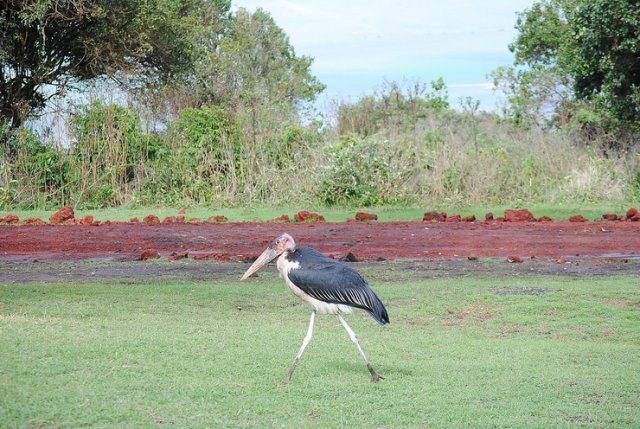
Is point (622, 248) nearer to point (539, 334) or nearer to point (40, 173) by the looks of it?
point (539, 334)

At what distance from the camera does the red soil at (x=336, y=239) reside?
1634cm

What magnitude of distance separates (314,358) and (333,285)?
1.37m

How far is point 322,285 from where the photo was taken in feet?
24.1

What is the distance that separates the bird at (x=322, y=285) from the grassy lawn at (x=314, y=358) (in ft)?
1.83

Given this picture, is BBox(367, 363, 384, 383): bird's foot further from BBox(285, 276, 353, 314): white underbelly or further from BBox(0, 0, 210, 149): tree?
BBox(0, 0, 210, 149): tree

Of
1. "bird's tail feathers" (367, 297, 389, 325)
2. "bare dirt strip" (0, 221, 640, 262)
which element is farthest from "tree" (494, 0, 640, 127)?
"bird's tail feathers" (367, 297, 389, 325)

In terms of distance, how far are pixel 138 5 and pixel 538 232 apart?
14.1m

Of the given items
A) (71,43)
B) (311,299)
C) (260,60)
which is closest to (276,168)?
(71,43)

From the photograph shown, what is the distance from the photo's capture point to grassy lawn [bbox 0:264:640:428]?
262 inches

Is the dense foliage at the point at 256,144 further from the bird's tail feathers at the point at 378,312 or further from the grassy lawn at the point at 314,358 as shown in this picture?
the bird's tail feathers at the point at 378,312

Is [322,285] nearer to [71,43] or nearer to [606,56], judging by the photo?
[606,56]

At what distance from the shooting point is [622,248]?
16.8m

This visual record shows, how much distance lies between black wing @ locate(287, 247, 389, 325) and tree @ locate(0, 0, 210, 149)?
19922mm

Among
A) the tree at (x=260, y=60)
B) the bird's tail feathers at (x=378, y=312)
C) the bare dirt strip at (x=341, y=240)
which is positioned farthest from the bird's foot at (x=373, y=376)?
the tree at (x=260, y=60)
